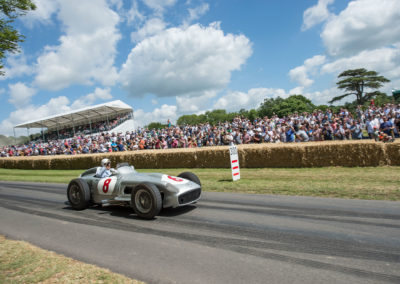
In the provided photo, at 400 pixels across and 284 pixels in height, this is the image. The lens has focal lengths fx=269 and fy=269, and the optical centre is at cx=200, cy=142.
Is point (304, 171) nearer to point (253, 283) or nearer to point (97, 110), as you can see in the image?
point (253, 283)

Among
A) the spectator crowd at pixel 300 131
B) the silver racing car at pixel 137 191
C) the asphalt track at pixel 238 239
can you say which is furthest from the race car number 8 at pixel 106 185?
the spectator crowd at pixel 300 131

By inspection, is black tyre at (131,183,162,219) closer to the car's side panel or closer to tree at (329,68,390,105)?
the car's side panel

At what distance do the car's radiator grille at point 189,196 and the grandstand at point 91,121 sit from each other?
39.0 metres

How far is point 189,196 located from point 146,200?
1021 millimetres

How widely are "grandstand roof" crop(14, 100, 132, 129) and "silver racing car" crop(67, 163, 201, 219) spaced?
121 ft

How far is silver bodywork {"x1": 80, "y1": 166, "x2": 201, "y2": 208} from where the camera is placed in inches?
247

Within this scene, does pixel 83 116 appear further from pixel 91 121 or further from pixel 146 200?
pixel 146 200

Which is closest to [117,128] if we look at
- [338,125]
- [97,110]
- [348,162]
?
[97,110]

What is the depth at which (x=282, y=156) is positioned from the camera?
41.7 feet

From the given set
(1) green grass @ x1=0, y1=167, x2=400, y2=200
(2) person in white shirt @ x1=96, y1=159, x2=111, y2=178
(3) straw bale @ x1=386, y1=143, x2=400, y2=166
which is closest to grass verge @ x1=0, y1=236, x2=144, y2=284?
(2) person in white shirt @ x1=96, y1=159, x2=111, y2=178

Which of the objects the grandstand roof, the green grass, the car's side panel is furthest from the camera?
the grandstand roof

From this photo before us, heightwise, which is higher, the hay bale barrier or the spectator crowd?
the spectator crowd

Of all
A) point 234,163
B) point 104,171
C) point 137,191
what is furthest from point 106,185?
point 234,163

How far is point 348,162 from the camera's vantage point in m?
11.2
